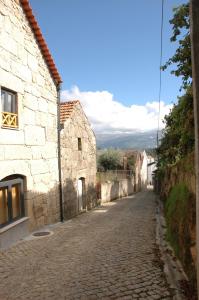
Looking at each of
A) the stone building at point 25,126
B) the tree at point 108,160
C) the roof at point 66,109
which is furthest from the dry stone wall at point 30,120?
the tree at point 108,160

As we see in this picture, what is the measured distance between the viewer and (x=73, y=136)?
14883 millimetres

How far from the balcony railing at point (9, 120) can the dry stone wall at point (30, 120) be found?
6.3 inches

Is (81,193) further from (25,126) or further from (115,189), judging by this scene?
(115,189)

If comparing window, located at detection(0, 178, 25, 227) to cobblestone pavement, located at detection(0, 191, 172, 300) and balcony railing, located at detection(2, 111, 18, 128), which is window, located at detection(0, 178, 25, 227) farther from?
balcony railing, located at detection(2, 111, 18, 128)

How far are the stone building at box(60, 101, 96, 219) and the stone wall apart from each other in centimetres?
393

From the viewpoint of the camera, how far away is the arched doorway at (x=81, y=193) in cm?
1611

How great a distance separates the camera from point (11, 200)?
8.84 meters

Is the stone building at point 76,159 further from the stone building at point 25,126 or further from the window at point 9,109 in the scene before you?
the window at point 9,109

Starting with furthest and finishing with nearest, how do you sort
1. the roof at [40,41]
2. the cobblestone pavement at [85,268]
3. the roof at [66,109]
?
1. the roof at [66,109]
2. the roof at [40,41]
3. the cobblestone pavement at [85,268]

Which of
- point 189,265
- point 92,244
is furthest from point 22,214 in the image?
point 189,265

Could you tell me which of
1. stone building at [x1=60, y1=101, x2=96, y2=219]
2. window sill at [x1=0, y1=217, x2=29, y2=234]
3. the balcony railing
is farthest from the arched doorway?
the balcony railing

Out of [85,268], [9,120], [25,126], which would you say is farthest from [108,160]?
[85,268]

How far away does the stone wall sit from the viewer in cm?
2333

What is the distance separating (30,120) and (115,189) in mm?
19162
